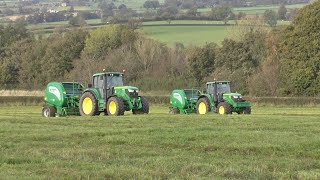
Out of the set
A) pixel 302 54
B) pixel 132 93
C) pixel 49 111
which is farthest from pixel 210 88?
pixel 302 54

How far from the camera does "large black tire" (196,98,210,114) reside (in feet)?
117

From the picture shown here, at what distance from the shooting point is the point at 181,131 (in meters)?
19.4

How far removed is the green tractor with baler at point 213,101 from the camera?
3478cm

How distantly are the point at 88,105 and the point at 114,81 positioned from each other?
1.77 metres

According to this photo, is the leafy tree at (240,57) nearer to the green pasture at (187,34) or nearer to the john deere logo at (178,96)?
the green pasture at (187,34)

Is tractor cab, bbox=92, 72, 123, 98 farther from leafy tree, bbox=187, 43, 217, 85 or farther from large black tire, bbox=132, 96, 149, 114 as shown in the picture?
leafy tree, bbox=187, 43, 217, 85

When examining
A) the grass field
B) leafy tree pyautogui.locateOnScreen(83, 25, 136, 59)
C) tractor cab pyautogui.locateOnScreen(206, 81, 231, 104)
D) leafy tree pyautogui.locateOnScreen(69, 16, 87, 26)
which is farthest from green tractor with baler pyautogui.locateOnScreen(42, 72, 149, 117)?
leafy tree pyautogui.locateOnScreen(69, 16, 87, 26)

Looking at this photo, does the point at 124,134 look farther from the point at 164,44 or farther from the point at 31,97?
the point at 164,44

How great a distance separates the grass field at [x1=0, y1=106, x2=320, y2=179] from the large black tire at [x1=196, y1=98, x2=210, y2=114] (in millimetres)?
12926

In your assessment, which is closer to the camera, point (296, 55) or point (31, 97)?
point (31, 97)

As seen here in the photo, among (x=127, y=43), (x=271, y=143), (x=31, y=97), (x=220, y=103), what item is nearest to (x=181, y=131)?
(x=271, y=143)

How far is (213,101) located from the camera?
35.8m

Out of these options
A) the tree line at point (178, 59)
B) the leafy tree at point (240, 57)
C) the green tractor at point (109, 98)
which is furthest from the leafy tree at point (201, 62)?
the green tractor at point (109, 98)

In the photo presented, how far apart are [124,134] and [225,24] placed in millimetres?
95459
